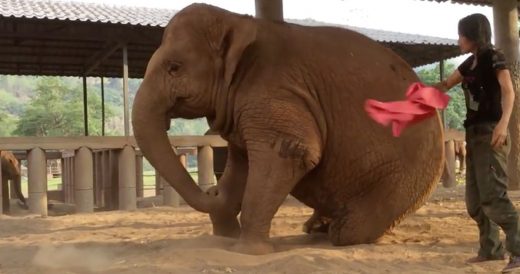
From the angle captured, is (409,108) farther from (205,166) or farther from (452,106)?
(452,106)

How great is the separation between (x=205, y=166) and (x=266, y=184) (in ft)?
17.2

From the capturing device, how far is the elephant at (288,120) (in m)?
4.56

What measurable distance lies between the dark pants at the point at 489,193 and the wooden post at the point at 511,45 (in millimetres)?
6395

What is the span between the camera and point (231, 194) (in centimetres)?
528

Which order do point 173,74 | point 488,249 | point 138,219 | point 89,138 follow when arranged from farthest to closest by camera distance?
point 89,138
point 138,219
point 173,74
point 488,249

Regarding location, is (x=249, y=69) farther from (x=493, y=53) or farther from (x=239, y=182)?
(x=493, y=53)

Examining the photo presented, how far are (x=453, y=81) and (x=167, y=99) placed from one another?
216cm

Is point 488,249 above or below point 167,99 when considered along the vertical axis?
below

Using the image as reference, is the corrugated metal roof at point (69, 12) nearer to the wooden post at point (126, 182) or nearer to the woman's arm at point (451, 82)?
the wooden post at point (126, 182)

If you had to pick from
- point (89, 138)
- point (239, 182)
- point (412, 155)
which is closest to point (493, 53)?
point (412, 155)

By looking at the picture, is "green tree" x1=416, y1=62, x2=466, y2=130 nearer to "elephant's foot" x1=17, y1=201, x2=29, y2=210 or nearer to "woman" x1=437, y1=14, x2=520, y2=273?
"elephant's foot" x1=17, y1=201, x2=29, y2=210

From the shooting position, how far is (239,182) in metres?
5.28

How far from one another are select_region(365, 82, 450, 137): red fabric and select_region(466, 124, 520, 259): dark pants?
15.9 inches

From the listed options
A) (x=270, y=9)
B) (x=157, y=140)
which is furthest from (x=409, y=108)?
(x=270, y=9)
